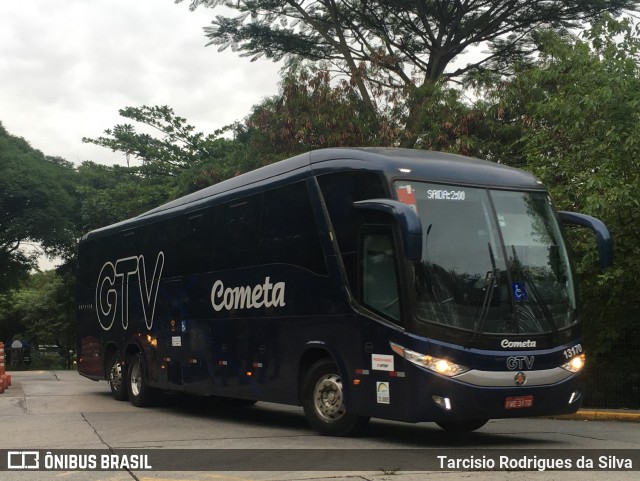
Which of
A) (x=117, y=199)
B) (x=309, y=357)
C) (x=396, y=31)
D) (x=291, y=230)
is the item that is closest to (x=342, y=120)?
(x=396, y=31)

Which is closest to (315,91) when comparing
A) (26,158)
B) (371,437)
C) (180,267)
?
(180,267)

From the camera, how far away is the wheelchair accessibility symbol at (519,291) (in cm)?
1081

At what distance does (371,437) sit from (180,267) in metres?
5.53

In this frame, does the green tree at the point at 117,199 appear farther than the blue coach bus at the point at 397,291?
Yes

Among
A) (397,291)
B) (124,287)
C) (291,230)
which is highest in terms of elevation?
(291,230)

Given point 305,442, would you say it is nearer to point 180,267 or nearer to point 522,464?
point 522,464

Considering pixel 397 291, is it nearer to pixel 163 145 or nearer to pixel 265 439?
pixel 265 439

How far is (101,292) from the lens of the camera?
66.1ft

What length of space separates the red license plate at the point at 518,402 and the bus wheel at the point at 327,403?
1.85 m

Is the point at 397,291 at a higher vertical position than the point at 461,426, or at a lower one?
higher

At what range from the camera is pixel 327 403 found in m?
11.9

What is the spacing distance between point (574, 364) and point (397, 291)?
2.35 metres

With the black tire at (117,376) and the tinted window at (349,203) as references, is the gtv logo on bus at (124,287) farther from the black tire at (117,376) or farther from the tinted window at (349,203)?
the tinted window at (349,203)

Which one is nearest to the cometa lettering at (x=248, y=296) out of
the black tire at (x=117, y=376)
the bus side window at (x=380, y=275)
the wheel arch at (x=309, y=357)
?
the wheel arch at (x=309, y=357)
